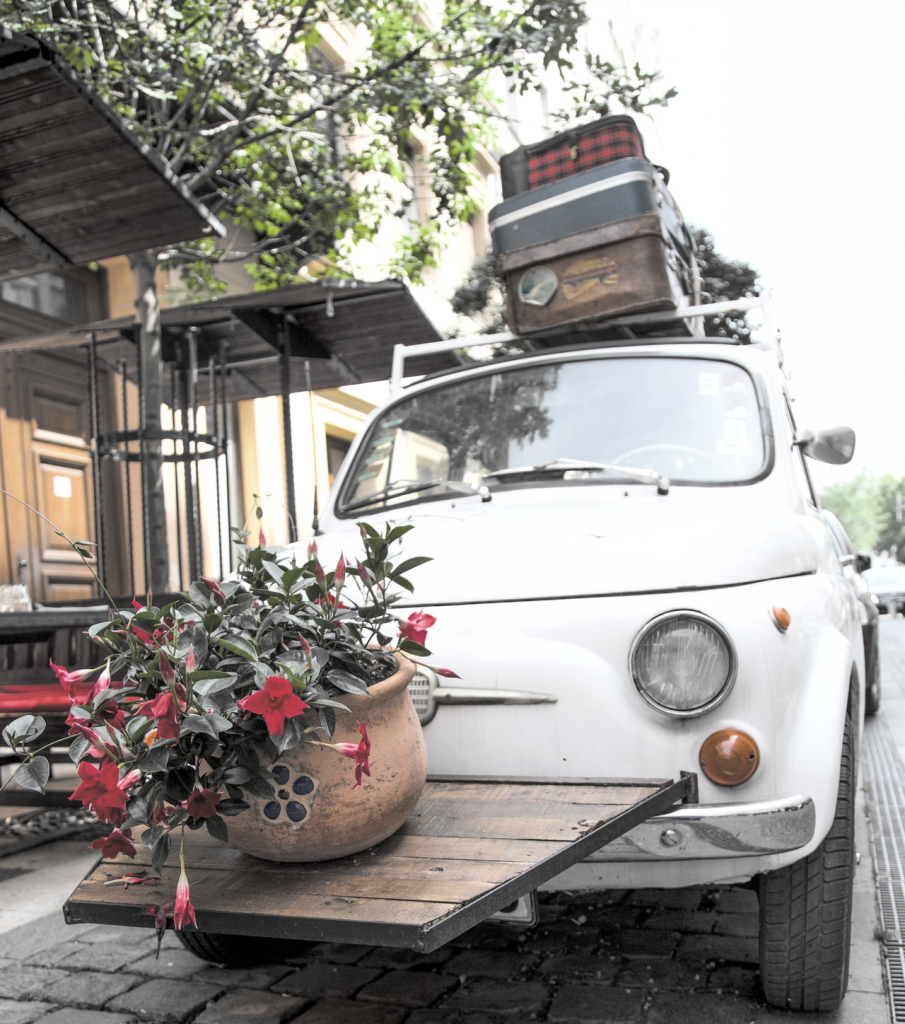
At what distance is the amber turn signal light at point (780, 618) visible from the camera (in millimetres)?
2303

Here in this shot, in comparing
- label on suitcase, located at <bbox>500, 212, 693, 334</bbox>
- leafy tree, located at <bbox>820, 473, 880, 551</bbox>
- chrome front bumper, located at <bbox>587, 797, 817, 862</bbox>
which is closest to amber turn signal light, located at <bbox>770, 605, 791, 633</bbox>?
chrome front bumper, located at <bbox>587, 797, 817, 862</bbox>

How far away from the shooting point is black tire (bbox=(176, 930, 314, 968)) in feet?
9.36

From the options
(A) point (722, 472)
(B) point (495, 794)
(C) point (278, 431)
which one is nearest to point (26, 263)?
(A) point (722, 472)

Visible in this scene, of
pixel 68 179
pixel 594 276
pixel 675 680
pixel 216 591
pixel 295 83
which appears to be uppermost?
pixel 295 83

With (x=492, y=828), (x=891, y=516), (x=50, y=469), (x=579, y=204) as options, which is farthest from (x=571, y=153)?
(x=891, y=516)

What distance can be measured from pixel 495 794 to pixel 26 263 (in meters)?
4.05

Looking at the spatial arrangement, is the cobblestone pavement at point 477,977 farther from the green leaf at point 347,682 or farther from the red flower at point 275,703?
the red flower at point 275,703

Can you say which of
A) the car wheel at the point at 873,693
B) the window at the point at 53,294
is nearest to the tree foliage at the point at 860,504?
the car wheel at the point at 873,693

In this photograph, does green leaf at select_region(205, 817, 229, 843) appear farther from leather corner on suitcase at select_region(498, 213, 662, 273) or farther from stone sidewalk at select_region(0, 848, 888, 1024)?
leather corner on suitcase at select_region(498, 213, 662, 273)

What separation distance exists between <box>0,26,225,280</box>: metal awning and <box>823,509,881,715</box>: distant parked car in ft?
10.9

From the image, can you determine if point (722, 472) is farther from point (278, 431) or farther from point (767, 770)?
point (278, 431)

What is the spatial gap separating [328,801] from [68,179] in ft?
11.1

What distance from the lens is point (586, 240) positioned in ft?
13.8

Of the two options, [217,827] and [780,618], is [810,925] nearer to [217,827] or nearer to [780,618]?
[780,618]
